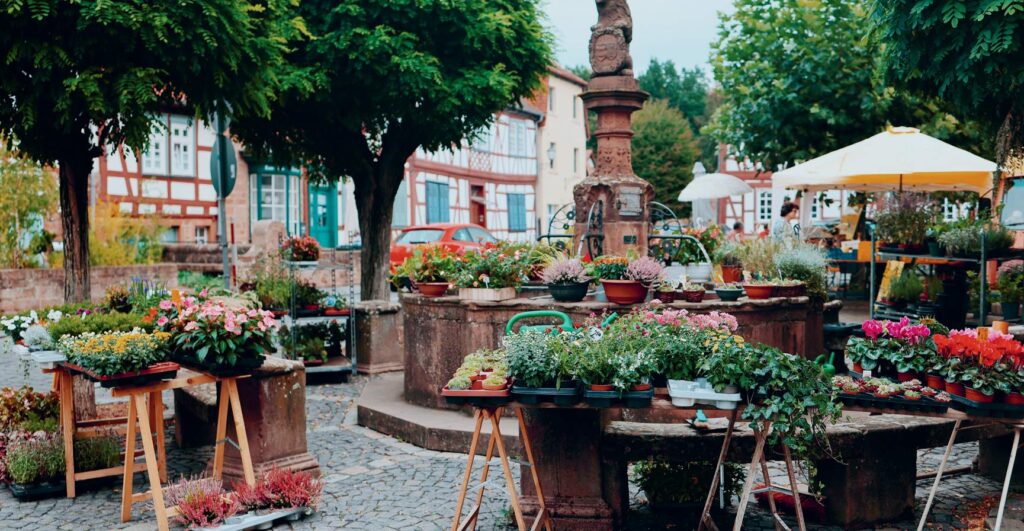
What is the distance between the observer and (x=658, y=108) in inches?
1886

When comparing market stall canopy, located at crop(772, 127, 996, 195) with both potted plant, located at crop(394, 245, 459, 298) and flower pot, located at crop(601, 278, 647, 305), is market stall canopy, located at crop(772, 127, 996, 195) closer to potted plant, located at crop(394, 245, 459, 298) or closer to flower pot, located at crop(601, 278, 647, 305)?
flower pot, located at crop(601, 278, 647, 305)

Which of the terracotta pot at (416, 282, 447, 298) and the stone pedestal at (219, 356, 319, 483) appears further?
the terracotta pot at (416, 282, 447, 298)

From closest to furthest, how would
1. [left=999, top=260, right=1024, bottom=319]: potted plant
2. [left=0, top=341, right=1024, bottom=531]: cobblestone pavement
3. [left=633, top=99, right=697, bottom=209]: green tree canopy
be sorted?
[left=0, top=341, right=1024, bottom=531]: cobblestone pavement → [left=999, top=260, right=1024, bottom=319]: potted plant → [left=633, top=99, right=697, bottom=209]: green tree canopy

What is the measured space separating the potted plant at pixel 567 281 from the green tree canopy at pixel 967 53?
10.9 ft

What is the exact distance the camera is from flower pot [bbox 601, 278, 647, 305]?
6.71 m

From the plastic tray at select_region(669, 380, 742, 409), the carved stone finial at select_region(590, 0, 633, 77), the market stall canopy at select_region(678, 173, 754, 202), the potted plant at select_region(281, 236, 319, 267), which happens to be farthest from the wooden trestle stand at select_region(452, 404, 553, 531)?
the market stall canopy at select_region(678, 173, 754, 202)

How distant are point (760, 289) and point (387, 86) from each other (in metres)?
6.09

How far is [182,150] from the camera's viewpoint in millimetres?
22766

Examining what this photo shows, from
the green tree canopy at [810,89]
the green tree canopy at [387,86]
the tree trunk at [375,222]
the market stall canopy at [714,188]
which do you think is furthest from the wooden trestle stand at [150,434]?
the market stall canopy at [714,188]

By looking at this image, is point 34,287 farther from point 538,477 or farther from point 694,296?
point 538,477

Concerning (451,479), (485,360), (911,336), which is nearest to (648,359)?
(485,360)

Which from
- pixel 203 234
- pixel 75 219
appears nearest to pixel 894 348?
pixel 75 219

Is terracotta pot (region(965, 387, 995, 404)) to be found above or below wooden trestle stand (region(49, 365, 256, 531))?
above

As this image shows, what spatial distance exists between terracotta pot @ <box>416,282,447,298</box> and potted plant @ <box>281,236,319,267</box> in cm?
272
